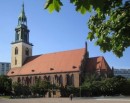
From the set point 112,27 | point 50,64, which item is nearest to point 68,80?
point 50,64

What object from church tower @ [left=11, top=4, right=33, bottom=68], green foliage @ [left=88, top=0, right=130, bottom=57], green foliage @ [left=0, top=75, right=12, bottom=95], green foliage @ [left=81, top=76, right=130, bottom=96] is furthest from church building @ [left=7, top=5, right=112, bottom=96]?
green foliage @ [left=88, top=0, right=130, bottom=57]

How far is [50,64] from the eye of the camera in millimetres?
84562

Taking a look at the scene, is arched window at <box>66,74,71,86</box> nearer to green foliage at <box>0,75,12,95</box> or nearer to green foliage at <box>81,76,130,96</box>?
green foliage at <box>81,76,130,96</box>

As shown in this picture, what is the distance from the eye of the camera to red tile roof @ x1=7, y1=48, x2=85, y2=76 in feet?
259

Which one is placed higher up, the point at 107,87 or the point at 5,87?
the point at 5,87

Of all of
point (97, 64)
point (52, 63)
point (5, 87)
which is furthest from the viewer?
point (52, 63)

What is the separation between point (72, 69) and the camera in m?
77.2

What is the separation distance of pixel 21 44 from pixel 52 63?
12.5 metres

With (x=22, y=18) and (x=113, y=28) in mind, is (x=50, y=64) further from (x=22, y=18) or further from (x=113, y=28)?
(x=113, y=28)

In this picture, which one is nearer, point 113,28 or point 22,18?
point 113,28

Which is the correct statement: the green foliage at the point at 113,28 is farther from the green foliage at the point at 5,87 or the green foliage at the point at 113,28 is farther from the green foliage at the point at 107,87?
the green foliage at the point at 5,87

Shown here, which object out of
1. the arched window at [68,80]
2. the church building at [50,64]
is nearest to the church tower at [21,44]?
the church building at [50,64]

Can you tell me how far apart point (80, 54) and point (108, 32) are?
74177mm

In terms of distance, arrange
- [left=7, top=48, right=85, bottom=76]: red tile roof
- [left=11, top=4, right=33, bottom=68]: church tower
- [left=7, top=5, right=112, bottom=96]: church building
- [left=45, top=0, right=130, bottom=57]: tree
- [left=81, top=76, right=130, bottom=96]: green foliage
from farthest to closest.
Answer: [left=11, top=4, right=33, bottom=68]: church tower
[left=7, top=48, right=85, bottom=76]: red tile roof
[left=7, top=5, right=112, bottom=96]: church building
[left=81, top=76, right=130, bottom=96]: green foliage
[left=45, top=0, right=130, bottom=57]: tree
